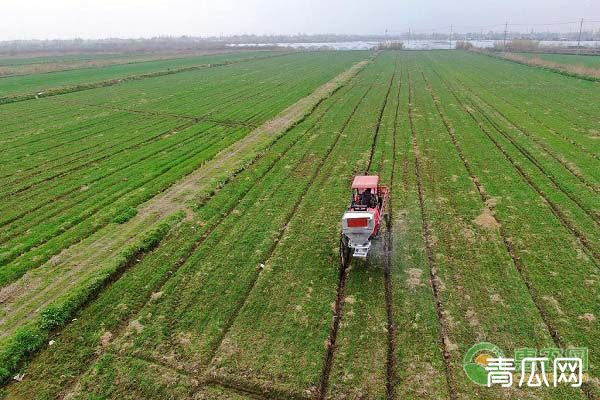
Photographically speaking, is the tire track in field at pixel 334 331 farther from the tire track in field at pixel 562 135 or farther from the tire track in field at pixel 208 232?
the tire track in field at pixel 562 135

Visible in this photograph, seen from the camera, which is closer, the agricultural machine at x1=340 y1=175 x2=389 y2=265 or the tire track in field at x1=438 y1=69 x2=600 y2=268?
the agricultural machine at x1=340 y1=175 x2=389 y2=265

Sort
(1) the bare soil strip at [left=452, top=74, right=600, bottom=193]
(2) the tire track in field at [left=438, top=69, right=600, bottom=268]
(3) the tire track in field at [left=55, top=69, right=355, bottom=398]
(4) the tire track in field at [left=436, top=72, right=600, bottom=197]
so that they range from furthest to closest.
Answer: (1) the bare soil strip at [left=452, top=74, right=600, bottom=193], (4) the tire track in field at [left=436, top=72, right=600, bottom=197], (2) the tire track in field at [left=438, top=69, right=600, bottom=268], (3) the tire track in field at [left=55, top=69, right=355, bottom=398]

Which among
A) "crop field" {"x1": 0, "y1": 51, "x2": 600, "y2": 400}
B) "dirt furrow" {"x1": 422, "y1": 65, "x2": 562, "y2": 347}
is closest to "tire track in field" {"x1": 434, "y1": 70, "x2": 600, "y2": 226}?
"crop field" {"x1": 0, "y1": 51, "x2": 600, "y2": 400}

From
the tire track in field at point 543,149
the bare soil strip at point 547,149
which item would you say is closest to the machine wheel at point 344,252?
the tire track in field at point 543,149

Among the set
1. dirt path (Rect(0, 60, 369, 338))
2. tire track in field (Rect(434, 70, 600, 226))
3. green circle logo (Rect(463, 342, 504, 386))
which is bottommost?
green circle logo (Rect(463, 342, 504, 386))

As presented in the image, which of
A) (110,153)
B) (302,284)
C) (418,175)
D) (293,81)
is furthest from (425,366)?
(293,81)

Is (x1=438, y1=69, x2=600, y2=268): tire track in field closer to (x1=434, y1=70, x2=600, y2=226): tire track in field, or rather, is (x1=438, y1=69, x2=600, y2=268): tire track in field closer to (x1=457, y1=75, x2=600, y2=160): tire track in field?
(x1=434, y1=70, x2=600, y2=226): tire track in field

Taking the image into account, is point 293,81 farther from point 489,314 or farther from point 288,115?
point 489,314

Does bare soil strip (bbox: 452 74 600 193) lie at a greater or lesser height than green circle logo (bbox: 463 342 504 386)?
greater
